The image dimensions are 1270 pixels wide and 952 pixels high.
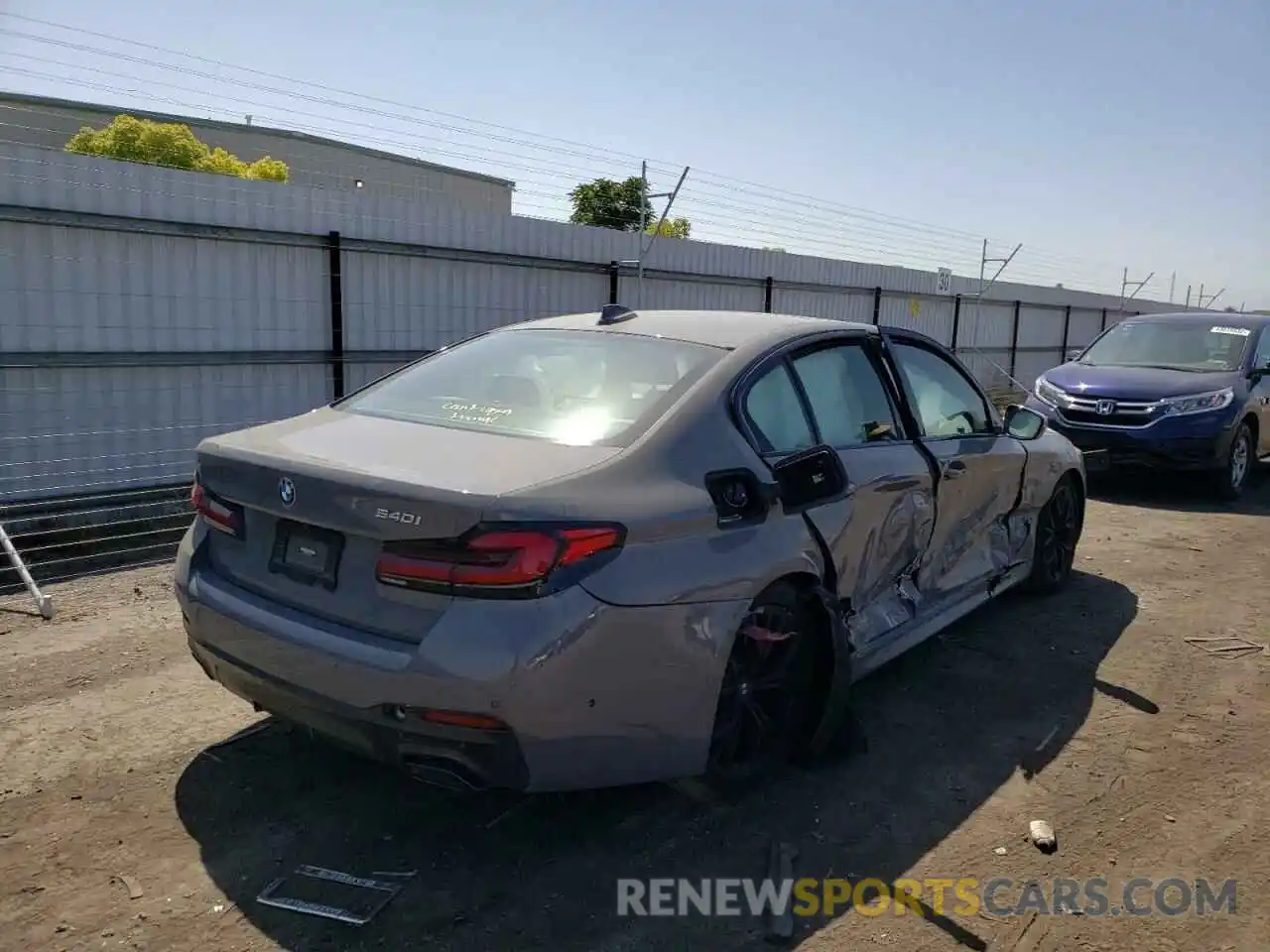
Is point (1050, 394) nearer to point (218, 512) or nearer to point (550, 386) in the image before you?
point (550, 386)

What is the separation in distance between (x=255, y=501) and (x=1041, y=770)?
2900 millimetres

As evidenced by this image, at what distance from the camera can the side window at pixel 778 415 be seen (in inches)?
132

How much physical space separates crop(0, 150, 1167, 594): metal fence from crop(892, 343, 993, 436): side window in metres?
4.80

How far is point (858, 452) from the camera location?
378cm

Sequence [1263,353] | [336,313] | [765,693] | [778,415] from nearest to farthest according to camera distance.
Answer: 1. [765,693]
2. [778,415]
3. [336,313]
4. [1263,353]

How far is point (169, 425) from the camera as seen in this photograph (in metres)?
7.59

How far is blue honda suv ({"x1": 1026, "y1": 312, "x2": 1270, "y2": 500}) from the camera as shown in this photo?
28.7 ft

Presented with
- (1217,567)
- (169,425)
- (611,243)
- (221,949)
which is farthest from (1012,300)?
(221,949)

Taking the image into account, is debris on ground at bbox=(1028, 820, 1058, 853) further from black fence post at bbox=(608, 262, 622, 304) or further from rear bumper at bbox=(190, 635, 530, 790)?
black fence post at bbox=(608, 262, 622, 304)

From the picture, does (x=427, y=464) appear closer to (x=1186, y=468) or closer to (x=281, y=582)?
(x=281, y=582)

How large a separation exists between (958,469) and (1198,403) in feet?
18.8

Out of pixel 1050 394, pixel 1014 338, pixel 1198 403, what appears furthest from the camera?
pixel 1014 338

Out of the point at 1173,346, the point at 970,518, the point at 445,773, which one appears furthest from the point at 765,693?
the point at 1173,346

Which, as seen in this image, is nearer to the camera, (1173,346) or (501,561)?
(501,561)
